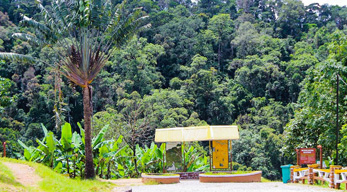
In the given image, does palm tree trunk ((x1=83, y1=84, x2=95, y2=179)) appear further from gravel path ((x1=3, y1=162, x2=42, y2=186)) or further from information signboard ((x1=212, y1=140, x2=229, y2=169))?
information signboard ((x1=212, y1=140, x2=229, y2=169))

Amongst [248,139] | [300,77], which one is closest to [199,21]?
[300,77]

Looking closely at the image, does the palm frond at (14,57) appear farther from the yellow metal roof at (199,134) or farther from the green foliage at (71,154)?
the yellow metal roof at (199,134)

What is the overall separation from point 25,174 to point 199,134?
30.5 ft

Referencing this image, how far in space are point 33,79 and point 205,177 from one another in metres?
36.8

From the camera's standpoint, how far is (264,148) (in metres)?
41.5

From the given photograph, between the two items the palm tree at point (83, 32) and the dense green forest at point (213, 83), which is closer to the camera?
the palm tree at point (83, 32)

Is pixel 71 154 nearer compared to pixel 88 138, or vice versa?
pixel 88 138

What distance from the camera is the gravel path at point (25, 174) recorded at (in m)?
10.9

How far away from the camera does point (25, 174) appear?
39.3 ft

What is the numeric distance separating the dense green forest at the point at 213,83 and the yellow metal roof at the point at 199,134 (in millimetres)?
5299

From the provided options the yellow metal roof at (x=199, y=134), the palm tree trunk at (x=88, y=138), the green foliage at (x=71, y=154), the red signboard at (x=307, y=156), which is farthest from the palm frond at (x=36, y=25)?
the red signboard at (x=307, y=156)

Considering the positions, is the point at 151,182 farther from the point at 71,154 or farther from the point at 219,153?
the point at 219,153

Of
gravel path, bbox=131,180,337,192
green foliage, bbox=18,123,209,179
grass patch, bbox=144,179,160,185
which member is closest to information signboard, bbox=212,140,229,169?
green foliage, bbox=18,123,209,179

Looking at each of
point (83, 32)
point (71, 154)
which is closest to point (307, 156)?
point (71, 154)
